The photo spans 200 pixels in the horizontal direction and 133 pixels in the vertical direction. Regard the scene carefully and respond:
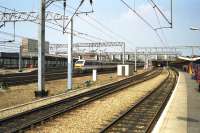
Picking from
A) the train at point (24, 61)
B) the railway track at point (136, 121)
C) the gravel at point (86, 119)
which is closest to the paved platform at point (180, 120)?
the railway track at point (136, 121)

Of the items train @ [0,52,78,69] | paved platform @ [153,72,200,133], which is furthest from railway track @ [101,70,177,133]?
train @ [0,52,78,69]

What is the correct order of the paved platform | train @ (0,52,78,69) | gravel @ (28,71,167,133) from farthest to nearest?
train @ (0,52,78,69) → gravel @ (28,71,167,133) → the paved platform

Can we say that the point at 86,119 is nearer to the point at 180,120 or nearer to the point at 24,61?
the point at 180,120

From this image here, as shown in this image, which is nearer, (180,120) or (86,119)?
(180,120)

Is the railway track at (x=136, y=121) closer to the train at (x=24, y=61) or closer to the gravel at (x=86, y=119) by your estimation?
the gravel at (x=86, y=119)

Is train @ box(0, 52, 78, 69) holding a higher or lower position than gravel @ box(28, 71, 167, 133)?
higher

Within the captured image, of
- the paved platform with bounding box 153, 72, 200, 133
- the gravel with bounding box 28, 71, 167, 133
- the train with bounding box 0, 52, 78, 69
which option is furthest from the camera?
the train with bounding box 0, 52, 78, 69

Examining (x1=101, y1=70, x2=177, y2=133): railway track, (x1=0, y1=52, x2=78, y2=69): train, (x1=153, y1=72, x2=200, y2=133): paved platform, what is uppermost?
(x1=0, y1=52, x2=78, y2=69): train

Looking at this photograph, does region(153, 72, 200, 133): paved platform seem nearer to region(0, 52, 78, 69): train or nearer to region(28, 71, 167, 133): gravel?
region(28, 71, 167, 133): gravel

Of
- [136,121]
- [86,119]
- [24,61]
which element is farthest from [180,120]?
[24,61]

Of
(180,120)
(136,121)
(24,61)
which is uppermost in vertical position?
(24,61)

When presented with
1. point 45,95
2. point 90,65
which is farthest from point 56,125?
point 90,65

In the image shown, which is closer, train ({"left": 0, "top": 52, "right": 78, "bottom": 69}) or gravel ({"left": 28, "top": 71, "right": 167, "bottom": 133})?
gravel ({"left": 28, "top": 71, "right": 167, "bottom": 133})

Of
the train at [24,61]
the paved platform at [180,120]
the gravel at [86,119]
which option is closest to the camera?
the paved platform at [180,120]
